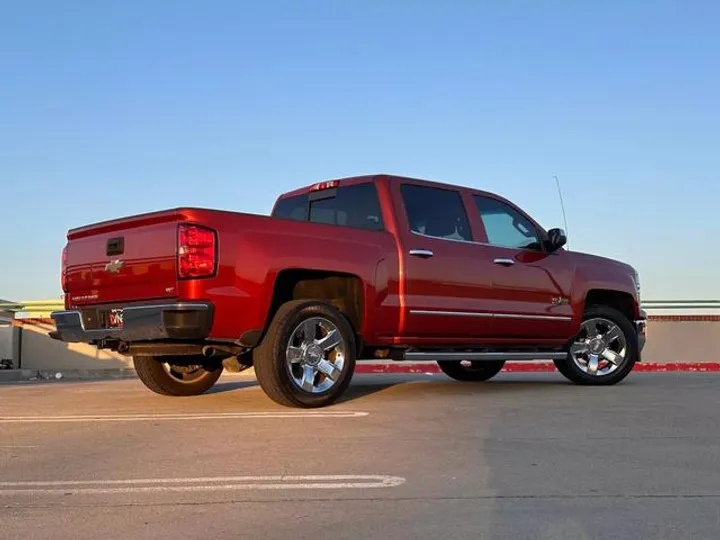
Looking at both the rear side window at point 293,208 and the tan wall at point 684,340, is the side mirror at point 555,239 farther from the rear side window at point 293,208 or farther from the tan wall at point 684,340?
the tan wall at point 684,340

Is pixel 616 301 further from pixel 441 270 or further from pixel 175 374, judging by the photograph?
pixel 175 374

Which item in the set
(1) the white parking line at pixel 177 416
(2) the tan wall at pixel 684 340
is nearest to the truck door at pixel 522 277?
(1) the white parking line at pixel 177 416

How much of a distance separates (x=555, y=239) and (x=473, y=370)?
2359 mm

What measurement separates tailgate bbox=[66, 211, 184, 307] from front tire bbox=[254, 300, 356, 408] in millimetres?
869

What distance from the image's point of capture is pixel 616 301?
9281 mm

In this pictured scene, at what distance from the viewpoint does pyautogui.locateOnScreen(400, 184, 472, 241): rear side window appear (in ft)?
24.5

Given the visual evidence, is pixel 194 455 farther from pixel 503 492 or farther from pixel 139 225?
pixel 139 225

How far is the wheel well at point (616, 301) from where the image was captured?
9062mm

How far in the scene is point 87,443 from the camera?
504 centimetres

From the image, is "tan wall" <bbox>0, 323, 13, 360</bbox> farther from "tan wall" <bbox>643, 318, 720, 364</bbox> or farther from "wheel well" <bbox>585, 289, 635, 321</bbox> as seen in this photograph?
"tan wall" <bbox>643, 318, 720, 364</bbox>

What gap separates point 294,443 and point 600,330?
203 inches

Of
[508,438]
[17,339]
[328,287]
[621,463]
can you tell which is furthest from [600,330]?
[17,339]

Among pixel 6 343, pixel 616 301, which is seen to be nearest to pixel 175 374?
pixel 616 301

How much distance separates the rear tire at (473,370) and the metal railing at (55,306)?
8.79 m
